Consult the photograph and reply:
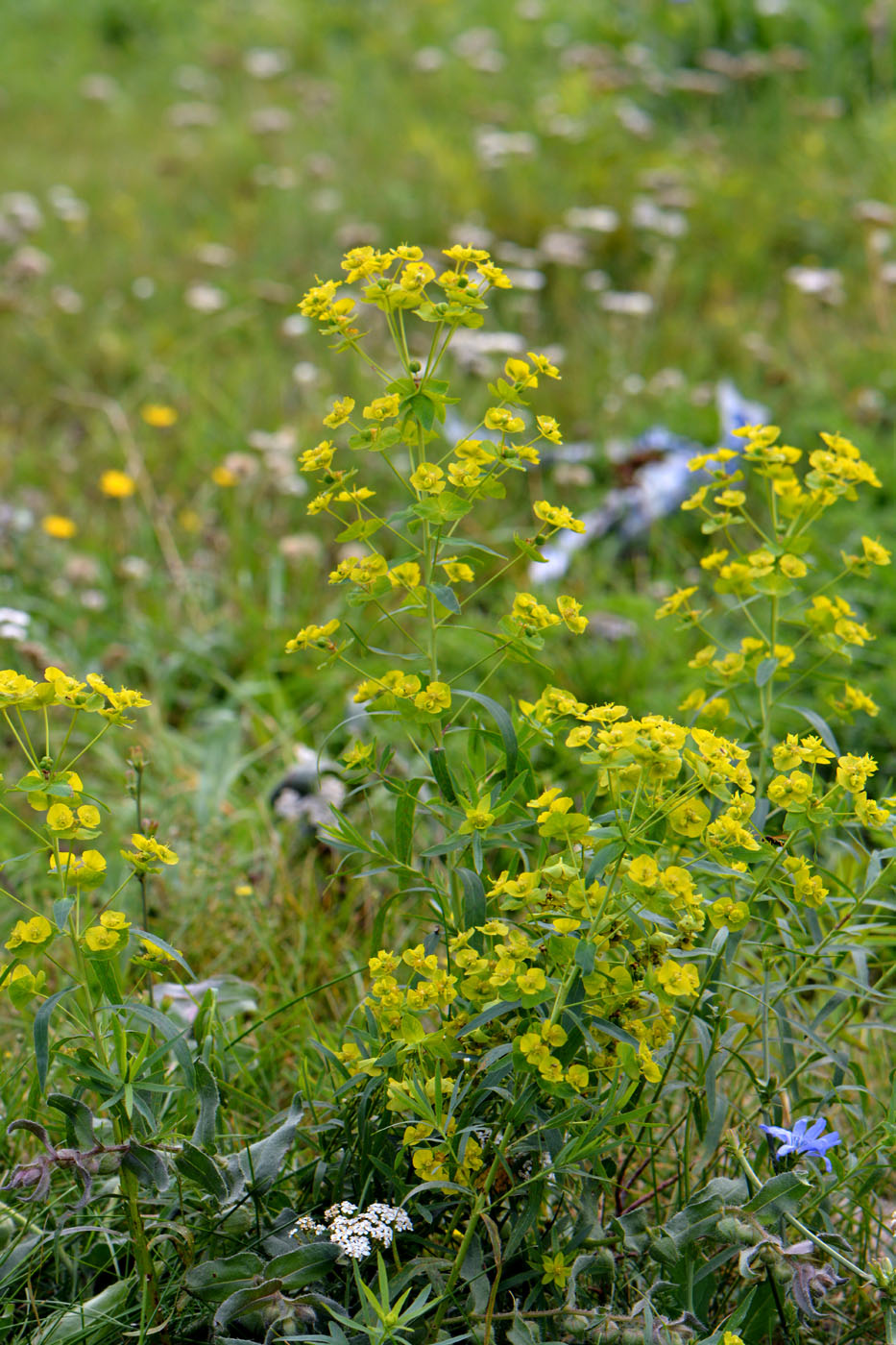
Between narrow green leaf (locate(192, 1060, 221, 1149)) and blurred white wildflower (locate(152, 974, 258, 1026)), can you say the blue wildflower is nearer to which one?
narrow green leaf (locate(192, 1060, 221, 1149))

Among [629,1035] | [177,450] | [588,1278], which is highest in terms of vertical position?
[629,1035]

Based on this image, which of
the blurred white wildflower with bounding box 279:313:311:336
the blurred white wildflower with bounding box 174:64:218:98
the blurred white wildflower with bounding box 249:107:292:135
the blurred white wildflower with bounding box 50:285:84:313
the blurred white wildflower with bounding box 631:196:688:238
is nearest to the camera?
the blurred white wildflower with bounding box 279:313:311:336

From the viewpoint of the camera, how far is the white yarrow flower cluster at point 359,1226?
1.22 metres

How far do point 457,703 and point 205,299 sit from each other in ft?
9.05

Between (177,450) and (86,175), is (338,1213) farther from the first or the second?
(86,175)

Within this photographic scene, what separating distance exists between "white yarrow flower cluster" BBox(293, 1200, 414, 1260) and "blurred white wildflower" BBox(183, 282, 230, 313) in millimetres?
3352

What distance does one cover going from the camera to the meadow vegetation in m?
1.24

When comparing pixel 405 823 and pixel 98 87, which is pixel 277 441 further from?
pixel 98 87

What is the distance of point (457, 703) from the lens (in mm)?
1775

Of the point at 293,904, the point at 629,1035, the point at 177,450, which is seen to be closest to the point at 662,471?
the point at 177,450

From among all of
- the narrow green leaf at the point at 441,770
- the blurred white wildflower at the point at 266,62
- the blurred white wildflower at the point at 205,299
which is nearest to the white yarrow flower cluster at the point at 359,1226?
the narrow green leaf at the point at 441,770

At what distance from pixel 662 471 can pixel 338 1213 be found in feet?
7.84

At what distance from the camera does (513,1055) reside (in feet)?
3.85

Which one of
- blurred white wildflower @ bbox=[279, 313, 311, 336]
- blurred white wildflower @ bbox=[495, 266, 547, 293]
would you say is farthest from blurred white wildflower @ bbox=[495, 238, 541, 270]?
blurred white wildflower @ bbox=[279, 313, 311, 336]
